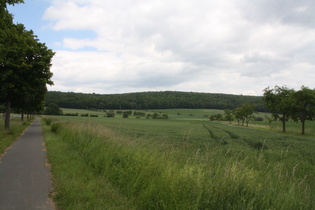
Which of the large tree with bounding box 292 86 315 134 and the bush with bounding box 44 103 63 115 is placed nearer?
the large tree with bounding box 292 86 315 134

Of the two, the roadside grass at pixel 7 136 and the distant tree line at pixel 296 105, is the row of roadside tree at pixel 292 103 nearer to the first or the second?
the distant tree line at pixel 296 105

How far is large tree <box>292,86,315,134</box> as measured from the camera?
32188 millimetres

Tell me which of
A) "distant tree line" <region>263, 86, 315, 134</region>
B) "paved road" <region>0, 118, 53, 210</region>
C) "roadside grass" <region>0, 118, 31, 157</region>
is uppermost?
"distant tree line" <region>263, 86, 315, 134</region>

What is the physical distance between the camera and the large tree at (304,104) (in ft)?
106

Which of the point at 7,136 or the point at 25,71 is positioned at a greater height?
the point at 25,71

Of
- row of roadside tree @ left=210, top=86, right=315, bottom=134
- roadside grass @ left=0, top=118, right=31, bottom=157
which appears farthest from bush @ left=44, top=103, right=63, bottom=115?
row of roadside tree @ left=210, top=86, right=315, bottom=134

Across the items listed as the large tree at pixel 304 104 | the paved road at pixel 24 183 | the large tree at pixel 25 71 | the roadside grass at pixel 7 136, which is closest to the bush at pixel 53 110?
the large tree at pixel 25 71

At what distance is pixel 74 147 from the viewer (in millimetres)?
10000

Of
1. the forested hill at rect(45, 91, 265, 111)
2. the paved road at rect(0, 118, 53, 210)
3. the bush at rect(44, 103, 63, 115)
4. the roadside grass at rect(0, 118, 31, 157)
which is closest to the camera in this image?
the paved road at rect(0, 118, 53, 210)

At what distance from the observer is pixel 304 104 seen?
1296 inches

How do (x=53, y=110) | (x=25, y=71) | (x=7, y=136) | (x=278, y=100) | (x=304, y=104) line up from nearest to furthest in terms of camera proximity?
(x=7, y=136) < (x=25, y=71) < (x=304, y=104) < (x=278, y=100) < (x=53, y=110)

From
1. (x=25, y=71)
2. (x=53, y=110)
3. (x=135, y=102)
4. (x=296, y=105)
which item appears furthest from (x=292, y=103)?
(x=135, y=102)

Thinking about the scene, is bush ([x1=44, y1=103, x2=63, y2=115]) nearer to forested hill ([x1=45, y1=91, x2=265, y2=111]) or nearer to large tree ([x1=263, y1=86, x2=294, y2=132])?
forested hill ([x1=45, y1=91, x2=265, y2=111])

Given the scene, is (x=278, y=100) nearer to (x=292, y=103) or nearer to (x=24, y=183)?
(x=292, y=103)
